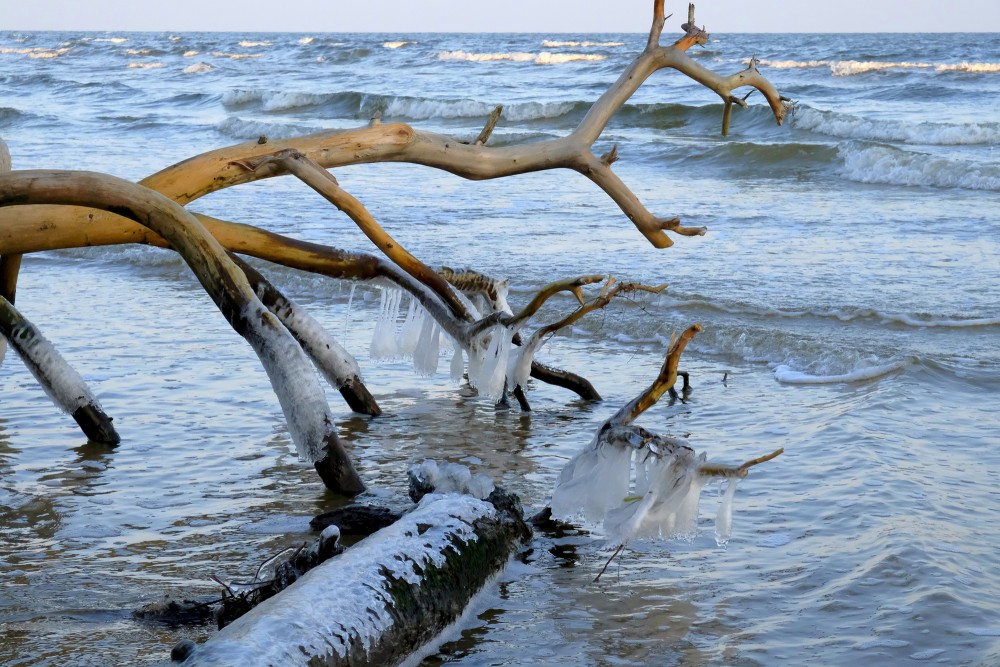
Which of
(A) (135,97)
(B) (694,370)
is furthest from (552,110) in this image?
(B) (694,370)

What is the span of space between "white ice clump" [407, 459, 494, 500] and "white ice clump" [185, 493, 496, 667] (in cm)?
30

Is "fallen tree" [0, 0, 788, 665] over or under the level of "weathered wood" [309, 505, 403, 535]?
over

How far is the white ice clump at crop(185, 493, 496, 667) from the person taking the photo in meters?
2.97

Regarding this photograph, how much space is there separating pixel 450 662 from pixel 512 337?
97.4 inches

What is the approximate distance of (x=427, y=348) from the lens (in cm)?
624

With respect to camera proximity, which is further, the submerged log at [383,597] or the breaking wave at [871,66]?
the breaking wave at [871,66]

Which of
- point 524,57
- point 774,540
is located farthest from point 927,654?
point 524,57

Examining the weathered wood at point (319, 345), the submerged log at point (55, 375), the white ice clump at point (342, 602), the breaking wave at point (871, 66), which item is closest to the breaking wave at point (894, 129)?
the breaking wave at point (871, 66)

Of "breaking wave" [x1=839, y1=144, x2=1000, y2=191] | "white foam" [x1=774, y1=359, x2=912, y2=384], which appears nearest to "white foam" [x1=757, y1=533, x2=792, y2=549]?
"white foam" [x1=774, y1=359, x2=912, y2=384]

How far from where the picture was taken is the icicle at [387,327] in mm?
6113

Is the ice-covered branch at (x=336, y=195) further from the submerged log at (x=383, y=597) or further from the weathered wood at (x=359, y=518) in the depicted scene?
the submerged log at (x=383, y=597)

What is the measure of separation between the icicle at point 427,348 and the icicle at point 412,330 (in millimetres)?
22

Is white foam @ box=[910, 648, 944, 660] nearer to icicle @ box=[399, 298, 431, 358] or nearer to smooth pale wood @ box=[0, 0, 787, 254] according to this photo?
smooth pale wood @ box=[0, 0, 787, 254]

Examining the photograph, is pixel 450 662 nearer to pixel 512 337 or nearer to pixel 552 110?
pixel 512 337
